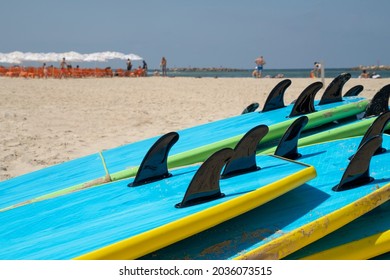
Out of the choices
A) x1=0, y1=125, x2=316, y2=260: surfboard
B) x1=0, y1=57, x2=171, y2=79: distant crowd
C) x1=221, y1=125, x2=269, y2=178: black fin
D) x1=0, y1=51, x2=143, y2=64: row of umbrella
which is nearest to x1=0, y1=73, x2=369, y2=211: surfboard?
x1=0, y1=125, x2=316, y2=260: surfboard

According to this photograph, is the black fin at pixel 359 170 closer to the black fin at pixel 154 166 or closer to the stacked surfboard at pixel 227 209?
the stacked surfboard at pixel 227 209

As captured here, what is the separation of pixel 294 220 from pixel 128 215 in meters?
0.73

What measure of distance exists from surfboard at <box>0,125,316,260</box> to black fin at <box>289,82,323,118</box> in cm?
113

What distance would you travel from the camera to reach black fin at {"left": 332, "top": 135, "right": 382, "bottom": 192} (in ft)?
6.77

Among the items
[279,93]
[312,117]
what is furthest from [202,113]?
[312,117]

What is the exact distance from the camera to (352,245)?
1.93m

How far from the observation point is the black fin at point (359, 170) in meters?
2.06

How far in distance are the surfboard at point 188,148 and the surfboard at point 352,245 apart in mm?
1228

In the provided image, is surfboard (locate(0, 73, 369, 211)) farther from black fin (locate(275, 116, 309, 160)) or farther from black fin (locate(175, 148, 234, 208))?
Answer: black fin (locate(175, 148, 234, 208))

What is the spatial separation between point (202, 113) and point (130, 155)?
18.4 ft

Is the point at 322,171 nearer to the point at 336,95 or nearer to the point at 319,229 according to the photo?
the point at 319,229

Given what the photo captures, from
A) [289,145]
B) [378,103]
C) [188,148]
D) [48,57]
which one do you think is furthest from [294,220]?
[48,57]

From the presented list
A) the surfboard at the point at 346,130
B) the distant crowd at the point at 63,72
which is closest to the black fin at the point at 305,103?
the surfboard at the point at 346,130

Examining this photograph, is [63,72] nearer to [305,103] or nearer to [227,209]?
[305,103]
